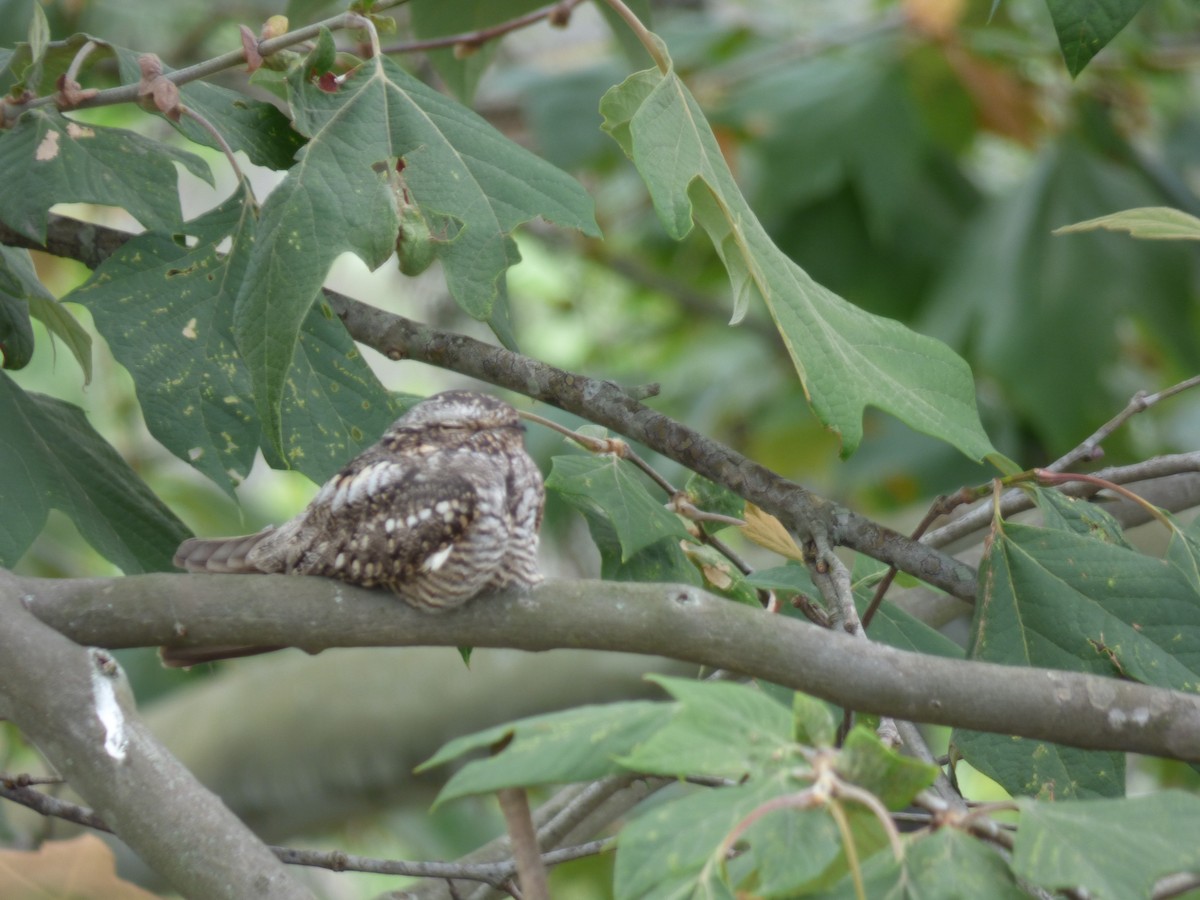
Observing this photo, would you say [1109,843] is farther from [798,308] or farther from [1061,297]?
[1061,297]

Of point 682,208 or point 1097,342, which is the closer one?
point 682,208

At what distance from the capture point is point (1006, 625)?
149 centimetres

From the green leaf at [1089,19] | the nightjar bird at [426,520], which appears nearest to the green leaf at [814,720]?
the nightjar bird at [426,520]

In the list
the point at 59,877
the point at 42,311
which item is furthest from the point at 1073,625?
the point at 42,311

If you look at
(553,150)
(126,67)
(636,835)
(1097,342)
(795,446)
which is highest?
(126,67)

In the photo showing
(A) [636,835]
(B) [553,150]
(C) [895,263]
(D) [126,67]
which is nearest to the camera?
(A) [636,835]

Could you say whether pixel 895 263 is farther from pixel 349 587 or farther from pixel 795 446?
pixel 349 587

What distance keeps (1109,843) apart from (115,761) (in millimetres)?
944

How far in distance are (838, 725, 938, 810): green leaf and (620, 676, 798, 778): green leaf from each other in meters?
0.04

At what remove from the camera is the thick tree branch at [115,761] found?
122cm

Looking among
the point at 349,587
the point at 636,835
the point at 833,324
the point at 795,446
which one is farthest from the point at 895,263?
the point at 636,835

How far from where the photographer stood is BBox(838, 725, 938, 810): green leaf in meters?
0.93

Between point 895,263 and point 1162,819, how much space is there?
13.8 ft

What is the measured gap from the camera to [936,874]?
35.9 inches
